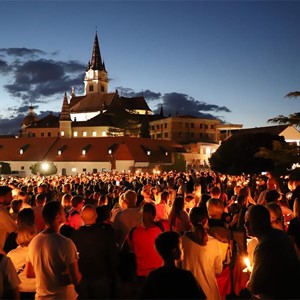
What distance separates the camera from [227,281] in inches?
252

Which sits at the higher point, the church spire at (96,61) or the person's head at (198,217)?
the church spire at (96,61)

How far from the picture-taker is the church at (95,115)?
108 m

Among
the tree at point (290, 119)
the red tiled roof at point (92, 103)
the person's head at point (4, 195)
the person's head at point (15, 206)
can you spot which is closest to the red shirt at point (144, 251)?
the person's head at point (4, 195)

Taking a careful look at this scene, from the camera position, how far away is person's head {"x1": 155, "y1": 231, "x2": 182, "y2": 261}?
385 centimetres

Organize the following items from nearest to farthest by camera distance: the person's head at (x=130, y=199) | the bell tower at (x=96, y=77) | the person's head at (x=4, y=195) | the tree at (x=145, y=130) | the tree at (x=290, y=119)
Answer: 1. the person's head at (x=130, y=199)
2. the person's head at (x=4, y=195)
3. the tree at (x=290, y=119)
4. the tree at (x=145, y=130)
5. the bell tower at (x=96, y=77)

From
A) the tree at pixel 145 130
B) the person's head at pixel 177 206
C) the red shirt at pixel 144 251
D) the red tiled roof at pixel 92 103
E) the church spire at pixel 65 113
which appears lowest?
the red shirt at pixel 144 251

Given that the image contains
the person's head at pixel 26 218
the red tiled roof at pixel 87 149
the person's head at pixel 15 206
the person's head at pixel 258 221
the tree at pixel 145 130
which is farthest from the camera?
the tree at pixel 145 130

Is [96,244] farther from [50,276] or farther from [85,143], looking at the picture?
[85,143]

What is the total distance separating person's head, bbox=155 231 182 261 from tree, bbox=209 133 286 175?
40158 millimetres

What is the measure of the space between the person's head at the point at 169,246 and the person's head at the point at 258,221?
0.96 metres

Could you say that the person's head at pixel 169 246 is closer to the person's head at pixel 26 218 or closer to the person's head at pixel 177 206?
the person's head at pixel 26 218

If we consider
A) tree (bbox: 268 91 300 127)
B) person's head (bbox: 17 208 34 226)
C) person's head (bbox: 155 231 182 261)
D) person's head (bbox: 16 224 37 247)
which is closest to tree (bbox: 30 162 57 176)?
tree (bbox: 268 91 300 127)

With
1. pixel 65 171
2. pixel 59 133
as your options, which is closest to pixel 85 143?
pixel 65 171

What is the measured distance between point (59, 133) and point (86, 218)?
108m
